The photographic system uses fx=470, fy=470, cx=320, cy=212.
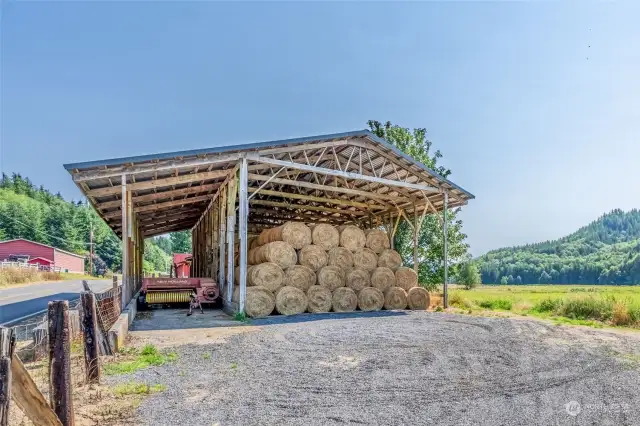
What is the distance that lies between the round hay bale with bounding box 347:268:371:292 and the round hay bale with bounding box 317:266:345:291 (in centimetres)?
31

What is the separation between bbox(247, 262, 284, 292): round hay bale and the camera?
41.5ft

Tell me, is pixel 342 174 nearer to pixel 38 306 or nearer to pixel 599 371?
pixel 599 371

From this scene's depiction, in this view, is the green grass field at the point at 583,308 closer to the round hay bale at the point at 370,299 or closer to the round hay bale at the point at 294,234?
the round hay bale at the point at 370,299

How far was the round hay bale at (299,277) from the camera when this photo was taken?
13.2 meters

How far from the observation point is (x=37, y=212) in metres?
81.9

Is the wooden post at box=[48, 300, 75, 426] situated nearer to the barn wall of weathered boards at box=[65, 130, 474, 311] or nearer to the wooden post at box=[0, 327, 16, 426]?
the wooden post at box=[0, 327, 16, 426]

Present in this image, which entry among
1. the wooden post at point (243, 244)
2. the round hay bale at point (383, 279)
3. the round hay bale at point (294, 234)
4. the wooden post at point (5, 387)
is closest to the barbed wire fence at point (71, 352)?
the wooden post at point (5, 387)

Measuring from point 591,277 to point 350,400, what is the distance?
245 feet

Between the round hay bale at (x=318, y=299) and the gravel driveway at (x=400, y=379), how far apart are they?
422 cm

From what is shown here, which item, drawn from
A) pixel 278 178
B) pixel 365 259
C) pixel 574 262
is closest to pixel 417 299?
pixel 365 259

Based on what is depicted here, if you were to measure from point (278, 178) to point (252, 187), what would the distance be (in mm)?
2098

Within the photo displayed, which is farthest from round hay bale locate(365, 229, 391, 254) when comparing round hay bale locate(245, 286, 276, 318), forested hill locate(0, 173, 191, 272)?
forested hill locate(0, 173, 191, 272)

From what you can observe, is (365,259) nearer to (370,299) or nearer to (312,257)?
(370,299)

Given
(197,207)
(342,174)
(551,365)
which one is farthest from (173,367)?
(197,207)
